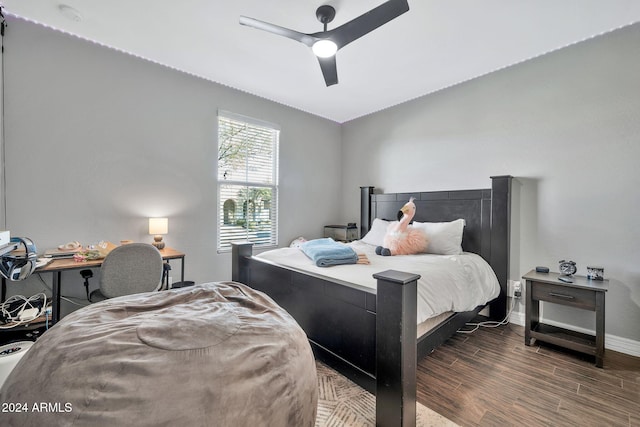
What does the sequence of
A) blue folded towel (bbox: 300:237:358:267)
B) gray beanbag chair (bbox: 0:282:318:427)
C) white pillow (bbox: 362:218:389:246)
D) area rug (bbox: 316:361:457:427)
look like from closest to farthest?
1. gray beanbag chair (bbox: 0:282:318:427)
2. area rug (bbox: 316:361:457:427)
3. blue folded towel (bbox: 300:237:358:267)
4. white pillow (bbox: 362:218:389:246)

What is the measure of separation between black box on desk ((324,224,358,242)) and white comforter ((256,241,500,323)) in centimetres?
143

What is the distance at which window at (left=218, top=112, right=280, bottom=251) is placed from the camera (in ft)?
11.3

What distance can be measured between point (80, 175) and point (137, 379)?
2630 millimetres

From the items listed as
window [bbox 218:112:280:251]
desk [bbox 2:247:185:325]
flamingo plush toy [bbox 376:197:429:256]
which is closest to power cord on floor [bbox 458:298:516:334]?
flamingo plush toy [bbox 376:197:429:256]

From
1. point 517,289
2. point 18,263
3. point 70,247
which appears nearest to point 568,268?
point 517,289

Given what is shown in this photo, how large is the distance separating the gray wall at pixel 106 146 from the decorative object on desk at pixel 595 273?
358 centimetres

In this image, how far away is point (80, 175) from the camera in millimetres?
2512

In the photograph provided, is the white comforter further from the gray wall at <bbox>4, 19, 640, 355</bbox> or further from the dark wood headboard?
the gray wall at <bbox>4, 19, 640, 355</bbox>

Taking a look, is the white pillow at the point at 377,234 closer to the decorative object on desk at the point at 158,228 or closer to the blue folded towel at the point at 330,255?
the blue folded towel at the point at 330,255

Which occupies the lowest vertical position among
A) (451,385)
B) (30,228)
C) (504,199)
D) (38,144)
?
(451,385)

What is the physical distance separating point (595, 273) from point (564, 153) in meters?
1.08

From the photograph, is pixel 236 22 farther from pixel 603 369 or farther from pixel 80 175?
pixel 603 369

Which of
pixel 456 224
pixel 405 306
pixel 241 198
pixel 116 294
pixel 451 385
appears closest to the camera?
pixel 405 306

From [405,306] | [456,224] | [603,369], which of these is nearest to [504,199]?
[456,224]
